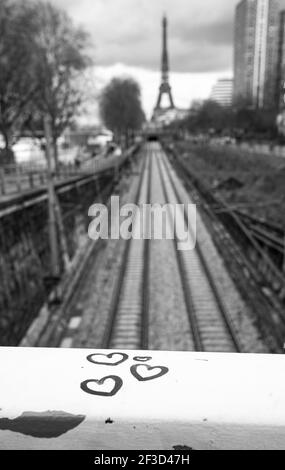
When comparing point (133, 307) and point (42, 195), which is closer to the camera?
point (133, 307)

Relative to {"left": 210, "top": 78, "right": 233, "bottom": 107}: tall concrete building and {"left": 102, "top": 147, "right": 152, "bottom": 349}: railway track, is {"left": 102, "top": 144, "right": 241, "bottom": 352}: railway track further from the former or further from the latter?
{"left": 210, "top": 78, "right": 233, "bottom": 107}: tall concrete building

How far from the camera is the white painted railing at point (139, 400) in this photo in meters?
1.17

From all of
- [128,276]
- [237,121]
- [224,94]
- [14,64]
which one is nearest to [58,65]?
[14,64]

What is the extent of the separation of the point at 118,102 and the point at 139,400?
41.5m

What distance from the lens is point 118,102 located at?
40469 millimetres

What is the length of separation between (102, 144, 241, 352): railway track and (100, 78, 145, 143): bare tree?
20.6 meters

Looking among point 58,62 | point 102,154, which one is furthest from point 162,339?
point 102,154

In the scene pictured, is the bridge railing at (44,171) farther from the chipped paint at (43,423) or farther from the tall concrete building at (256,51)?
the chipped paint at (43,423)

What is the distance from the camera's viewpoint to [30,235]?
1297 cm

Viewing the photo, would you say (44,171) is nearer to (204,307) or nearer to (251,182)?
(251,182)

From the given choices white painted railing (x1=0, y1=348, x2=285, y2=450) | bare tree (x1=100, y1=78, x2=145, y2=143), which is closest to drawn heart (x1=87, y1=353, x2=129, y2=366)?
white painted railing (x1=0, y1=348, x2=285, y2=450)

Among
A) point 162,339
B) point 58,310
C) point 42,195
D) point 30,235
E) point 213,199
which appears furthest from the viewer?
point 213,199

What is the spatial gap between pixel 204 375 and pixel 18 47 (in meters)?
24.8
